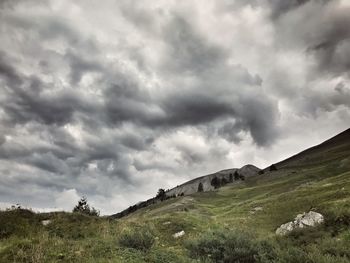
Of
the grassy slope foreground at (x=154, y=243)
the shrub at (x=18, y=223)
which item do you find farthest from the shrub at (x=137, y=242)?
the shrub at (x=18, y=223)

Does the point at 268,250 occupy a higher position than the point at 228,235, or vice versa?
the point at 228,235

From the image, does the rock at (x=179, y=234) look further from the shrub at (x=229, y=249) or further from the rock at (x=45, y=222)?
the rock at (x=45, y=222)

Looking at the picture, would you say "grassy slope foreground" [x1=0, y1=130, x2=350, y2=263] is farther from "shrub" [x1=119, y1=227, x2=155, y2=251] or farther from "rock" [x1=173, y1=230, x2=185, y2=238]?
"rock" [x1=173, y1=230, x2=185, y2=238]

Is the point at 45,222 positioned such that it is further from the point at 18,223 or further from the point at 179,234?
the point at 179,234

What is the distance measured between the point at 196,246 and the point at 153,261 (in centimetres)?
322

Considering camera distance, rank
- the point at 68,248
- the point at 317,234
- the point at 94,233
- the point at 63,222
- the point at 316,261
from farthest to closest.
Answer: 1. the point at 63,222
2. the point at 94,233
3. the point at 317,234
4. the point at 68,248
5. the point at 316,261

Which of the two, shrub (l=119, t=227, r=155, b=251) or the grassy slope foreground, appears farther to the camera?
shrub (l=119, t=227, r=155, b=251)

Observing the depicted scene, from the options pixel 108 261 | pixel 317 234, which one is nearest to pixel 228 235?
pixel 108 261

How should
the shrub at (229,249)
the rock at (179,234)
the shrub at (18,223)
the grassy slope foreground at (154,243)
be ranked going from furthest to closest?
the rock at (179,234), the shrub at (18,223), the shrub at (229,249), the grassy slope foreground at (154,243)

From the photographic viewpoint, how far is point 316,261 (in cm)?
1235

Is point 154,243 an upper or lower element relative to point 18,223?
lower

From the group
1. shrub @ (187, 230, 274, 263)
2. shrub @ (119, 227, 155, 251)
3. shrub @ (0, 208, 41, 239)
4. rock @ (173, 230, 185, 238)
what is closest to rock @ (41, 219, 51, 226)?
shrub @ (0, 208, 41, 239)

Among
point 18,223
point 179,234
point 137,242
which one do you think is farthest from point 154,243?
point 18,223

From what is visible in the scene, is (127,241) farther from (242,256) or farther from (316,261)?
(316,261)
